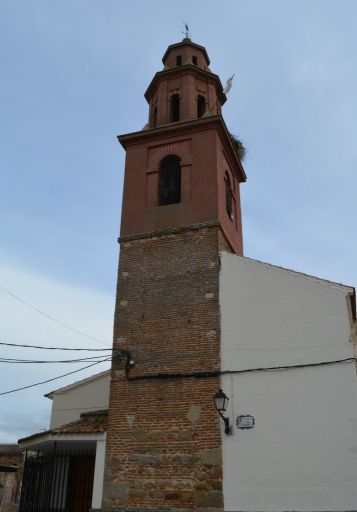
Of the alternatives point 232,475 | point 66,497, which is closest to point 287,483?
point 232,475

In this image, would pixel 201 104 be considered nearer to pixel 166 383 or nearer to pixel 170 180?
pixel 170 180

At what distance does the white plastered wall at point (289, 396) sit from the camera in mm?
8438

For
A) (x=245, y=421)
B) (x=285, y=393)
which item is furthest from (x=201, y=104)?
(x=245, y=421)

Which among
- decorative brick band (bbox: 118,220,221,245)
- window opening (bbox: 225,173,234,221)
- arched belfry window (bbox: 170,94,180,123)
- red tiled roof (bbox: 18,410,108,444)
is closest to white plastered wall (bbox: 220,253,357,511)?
decorative brick band (bbox: 118,220,221,245)

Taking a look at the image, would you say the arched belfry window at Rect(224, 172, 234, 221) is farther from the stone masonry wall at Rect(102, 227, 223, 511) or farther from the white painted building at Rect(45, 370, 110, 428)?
the white painted building at Rect(45, 370, 110, 428)

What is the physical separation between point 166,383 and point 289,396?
250 cm

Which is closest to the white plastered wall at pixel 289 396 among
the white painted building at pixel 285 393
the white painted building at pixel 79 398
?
the white painted building at pixel 285 393

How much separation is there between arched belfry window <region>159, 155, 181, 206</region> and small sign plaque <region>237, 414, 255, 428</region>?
5.60 metres

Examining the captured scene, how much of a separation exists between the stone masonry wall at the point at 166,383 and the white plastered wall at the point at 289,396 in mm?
399

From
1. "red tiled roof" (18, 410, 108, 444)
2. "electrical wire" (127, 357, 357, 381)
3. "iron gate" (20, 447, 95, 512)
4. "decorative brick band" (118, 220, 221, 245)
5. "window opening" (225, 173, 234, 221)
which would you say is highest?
"window opening" (225, 173, 234, 221)

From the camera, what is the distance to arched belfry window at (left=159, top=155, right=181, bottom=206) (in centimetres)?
1262

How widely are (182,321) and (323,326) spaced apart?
115 inches

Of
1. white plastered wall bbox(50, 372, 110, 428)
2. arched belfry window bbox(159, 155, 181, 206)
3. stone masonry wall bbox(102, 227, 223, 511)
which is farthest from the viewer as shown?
white plastered wall bbox(50, 372, 110, 428)

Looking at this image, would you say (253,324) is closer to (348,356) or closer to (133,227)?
(348,356)
